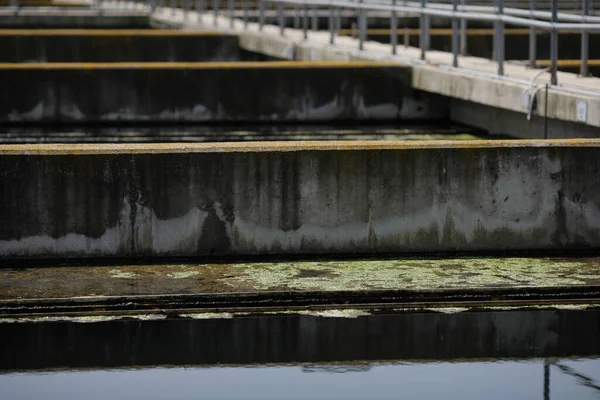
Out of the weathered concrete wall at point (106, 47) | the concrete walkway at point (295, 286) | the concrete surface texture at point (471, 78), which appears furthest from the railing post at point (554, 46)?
the weathered concrete wall at point (106, 47)

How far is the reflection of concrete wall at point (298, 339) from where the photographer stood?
28.6ft

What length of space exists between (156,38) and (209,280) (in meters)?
17.1

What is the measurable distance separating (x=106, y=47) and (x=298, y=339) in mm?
18123

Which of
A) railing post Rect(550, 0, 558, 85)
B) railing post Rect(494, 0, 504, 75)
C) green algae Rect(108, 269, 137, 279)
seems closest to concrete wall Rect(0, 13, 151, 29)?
railing post Rect(494, 0, 504, 75)

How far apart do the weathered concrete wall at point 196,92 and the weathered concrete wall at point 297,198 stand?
7621mm

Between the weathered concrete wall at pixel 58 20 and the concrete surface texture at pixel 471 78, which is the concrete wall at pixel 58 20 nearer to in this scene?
the weathered concrete wall at pixel 58 20

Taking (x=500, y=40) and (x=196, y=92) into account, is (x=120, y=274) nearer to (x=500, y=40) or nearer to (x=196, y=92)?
(x=500, y=40)

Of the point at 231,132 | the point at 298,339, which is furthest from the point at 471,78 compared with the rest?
the point at 298,339

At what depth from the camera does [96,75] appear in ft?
61.9

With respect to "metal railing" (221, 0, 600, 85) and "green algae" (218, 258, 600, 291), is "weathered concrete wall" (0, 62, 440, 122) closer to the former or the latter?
"metal railing" (221, 0, 600, 85)

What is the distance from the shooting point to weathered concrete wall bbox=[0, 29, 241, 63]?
26.5 m

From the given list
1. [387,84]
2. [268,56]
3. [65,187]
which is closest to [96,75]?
[387,84]

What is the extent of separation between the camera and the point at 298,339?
29.7 feet

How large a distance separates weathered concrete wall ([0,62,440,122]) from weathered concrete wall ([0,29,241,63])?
7370 millimetres
